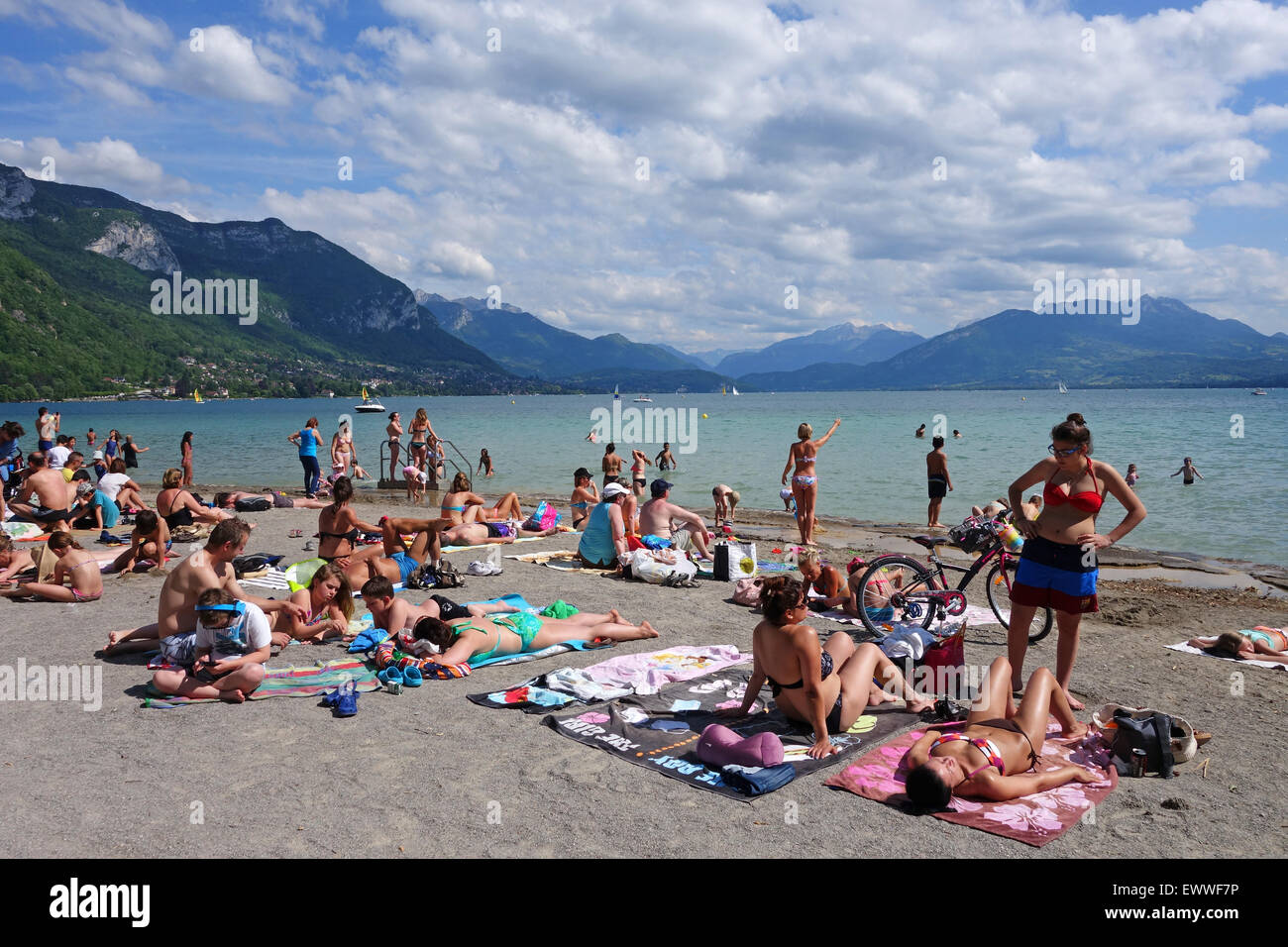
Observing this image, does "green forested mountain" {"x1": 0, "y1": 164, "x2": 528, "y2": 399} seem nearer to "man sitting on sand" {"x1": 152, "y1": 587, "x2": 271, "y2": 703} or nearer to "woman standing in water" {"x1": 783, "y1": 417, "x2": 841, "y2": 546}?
"woman standing in water" {"x1": 783, "y1": 417, "x2": 841, "y2": 546}

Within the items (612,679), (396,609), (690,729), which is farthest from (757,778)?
(396,609)

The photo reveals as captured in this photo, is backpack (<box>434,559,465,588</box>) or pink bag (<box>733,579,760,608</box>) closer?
pink bag (<box>733,579,760,608</box>)

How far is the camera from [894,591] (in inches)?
308

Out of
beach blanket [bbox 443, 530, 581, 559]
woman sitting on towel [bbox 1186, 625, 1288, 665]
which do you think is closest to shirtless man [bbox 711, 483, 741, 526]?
beach blanket [bbox 443, 530, 581, 559]

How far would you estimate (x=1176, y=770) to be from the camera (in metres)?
4.59

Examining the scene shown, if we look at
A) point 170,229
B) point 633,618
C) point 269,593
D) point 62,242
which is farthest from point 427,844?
point 170,229

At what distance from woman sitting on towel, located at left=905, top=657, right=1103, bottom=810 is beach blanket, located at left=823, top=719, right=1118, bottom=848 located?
0.06 metres

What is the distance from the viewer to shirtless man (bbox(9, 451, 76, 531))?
13.4m

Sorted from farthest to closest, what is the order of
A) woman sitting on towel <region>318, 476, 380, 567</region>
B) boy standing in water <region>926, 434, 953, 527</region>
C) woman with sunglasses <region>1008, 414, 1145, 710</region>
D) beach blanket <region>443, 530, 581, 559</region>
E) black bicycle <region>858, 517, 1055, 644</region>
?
1. boy standing in water <region>926, 434, 953, 527</region>
2. beach blanket <region>443, 530, 581, 559</region>
3. woman sitting on towel <region>318, 476, 380, 567</region>
4. black bicycle <region>858, 517, 1055, 644</region>
5. woman with sunglasses <region>1008, 414, 1145, 710</region>

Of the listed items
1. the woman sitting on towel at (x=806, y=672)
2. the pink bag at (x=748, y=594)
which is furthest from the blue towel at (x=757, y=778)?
the pink bag at (x=748, y=594)

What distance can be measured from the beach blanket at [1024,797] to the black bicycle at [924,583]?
8.51 ft

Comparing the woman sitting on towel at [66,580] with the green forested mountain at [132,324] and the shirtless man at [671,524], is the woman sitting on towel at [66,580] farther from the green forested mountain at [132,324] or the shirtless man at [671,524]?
the green forested mountain at [132,324]

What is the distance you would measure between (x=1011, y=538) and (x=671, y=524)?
4.61m

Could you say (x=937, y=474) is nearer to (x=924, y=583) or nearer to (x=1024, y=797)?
(x=924, y=583)
